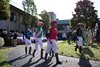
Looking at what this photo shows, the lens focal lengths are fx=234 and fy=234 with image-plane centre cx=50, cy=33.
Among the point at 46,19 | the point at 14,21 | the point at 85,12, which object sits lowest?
the point at 14,21

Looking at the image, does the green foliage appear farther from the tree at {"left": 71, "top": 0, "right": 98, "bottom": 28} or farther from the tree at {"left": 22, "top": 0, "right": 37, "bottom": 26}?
the tree at {"left": 71, "top": 0, "right": 98, "bottom": 28}

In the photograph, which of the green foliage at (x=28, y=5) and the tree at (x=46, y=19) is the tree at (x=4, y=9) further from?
the tree at (x=46, y=19)

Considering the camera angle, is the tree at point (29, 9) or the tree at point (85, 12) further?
the tree at point (85, 12)

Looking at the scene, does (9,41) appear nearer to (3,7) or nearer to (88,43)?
(3,7)

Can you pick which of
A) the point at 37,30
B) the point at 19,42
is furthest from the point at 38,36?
the point at 19,42

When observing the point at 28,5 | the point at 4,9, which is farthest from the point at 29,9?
the point at 4,9

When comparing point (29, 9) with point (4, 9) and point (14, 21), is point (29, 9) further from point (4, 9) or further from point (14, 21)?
point (4, 9)

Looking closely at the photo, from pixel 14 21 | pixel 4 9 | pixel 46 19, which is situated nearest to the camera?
pixel 4 9

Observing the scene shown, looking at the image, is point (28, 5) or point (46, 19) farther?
point (46, 19)

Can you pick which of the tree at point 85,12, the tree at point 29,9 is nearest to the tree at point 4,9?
the tree at point 29,9

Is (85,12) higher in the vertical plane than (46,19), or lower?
higher

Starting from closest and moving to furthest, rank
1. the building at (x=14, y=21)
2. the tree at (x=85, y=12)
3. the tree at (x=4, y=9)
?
the tree at (x=4, y=9) → the building at (x=14, y=21) → the tree at (x=85, y=12)

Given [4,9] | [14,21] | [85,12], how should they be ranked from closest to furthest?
[4,9], [14,21], [85,12]

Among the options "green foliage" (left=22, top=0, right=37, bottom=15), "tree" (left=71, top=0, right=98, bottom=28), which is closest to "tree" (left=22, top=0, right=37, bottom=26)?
"green foliage" (left=22, top=0, right=37, bottom=15)
